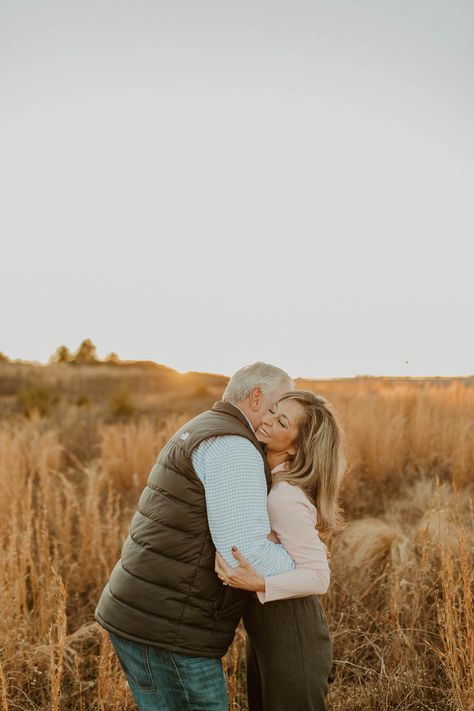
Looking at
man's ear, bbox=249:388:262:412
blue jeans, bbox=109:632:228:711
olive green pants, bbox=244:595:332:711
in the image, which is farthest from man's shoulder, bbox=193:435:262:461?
blue jeans, bbox=109:632:228:711

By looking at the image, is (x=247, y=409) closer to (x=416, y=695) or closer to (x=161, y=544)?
(x=161, y=544)

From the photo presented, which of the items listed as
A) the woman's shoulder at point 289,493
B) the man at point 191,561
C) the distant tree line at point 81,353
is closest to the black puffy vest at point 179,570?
the man at point 191,561

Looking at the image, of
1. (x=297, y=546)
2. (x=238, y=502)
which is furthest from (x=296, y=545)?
(x=238, y=502)

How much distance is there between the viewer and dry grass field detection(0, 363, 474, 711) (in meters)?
2.65

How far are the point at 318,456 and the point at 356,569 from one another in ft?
7.27

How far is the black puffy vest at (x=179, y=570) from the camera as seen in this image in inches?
71.2

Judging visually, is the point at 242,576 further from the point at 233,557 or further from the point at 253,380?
the point at 253,380

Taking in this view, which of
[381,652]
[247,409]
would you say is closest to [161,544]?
[247,409]

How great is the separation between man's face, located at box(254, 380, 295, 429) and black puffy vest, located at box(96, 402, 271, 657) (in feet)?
0.49

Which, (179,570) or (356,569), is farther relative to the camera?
(356,569)

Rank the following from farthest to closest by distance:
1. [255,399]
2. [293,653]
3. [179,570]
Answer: [255,399] < [293,653] < [179,570]

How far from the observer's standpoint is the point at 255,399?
2.03 m

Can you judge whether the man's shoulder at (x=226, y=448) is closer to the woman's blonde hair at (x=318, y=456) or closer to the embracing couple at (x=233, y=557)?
the embracing couple at (x=233, y=557)

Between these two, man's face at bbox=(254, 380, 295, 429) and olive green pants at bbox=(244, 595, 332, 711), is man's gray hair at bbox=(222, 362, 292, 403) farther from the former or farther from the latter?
olive green pants at bbox=(244, 595, 332, 711)
